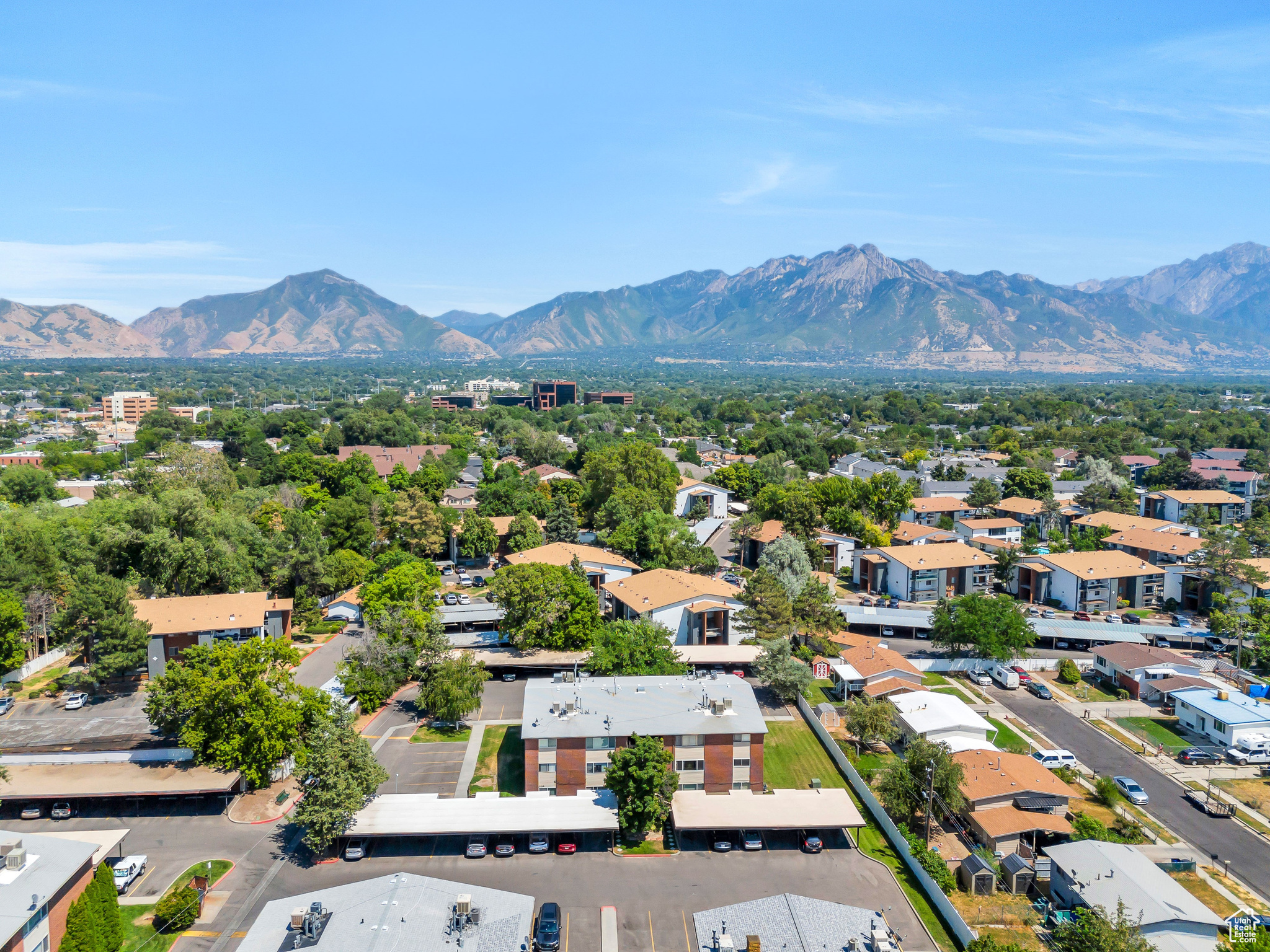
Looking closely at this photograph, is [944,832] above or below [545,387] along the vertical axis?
below

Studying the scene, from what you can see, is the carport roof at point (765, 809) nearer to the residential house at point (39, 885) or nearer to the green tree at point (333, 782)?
the green tree at point (333, 782)

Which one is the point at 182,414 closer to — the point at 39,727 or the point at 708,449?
the point at 708,449

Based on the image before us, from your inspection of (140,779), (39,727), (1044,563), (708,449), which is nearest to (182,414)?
(708,449)

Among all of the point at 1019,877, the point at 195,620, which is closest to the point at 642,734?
the point at 1019,877

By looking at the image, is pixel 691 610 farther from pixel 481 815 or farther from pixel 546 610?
pixel 481 815

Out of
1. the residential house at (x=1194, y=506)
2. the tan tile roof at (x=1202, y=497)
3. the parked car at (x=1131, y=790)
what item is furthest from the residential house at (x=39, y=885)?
the tan tile roof at (x=1202, y=497)

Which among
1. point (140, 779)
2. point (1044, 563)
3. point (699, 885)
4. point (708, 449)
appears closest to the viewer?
point (699, 885)

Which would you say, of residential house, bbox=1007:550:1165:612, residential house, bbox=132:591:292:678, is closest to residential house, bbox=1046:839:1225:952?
residential house, bbox=1007:550:1165:612
